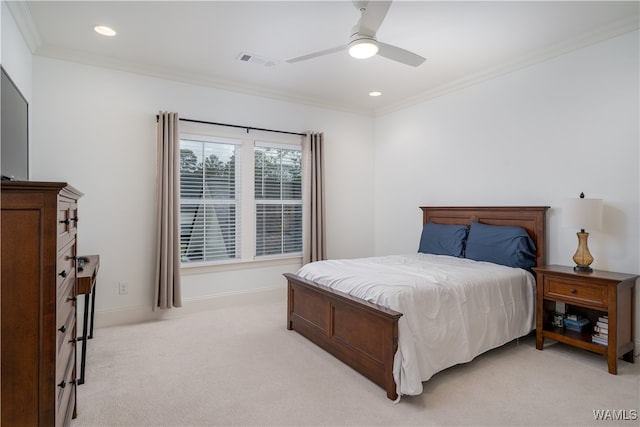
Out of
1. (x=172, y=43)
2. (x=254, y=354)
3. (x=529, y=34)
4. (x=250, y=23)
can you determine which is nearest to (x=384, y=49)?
(x=250, y=23)

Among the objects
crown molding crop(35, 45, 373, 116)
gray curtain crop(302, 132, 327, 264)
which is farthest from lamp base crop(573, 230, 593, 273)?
crown molding crop(35, 45, 373, 116)

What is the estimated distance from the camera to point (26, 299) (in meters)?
1.33

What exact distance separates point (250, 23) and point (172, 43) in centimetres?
88

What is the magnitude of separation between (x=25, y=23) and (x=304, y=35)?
2286 millimetres

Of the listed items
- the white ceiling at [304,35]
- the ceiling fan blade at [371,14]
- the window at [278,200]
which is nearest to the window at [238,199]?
the window at [278,200]

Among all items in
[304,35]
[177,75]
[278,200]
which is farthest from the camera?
[278,200]

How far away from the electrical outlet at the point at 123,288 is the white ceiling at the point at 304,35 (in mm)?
2320

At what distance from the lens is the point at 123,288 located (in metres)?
3.77

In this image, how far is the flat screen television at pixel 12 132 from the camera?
6.99 feet

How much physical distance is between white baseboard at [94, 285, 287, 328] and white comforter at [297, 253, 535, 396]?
4.62 ft

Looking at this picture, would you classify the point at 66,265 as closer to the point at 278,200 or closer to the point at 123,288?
the point at 123,288

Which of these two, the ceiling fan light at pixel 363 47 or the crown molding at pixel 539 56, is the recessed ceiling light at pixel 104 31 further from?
the crown molding at pixel 539 56

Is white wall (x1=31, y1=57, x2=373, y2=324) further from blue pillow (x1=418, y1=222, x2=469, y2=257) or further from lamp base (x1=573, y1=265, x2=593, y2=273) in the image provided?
lamp base (x1=573, y1=265, x2=593, y2=273)

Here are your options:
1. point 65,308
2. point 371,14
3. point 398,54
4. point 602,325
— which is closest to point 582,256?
point 602,325
